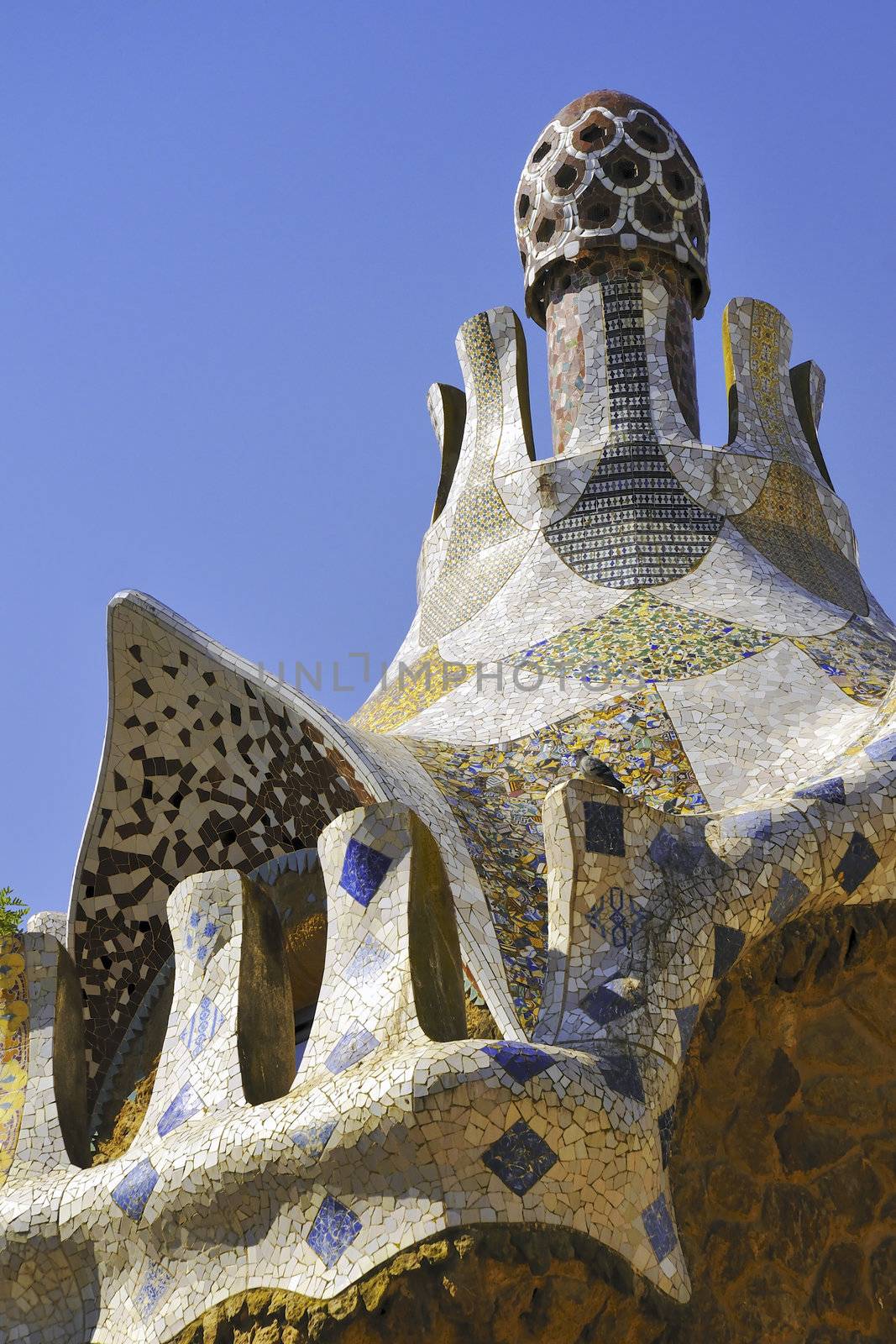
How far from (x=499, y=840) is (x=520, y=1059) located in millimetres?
1593

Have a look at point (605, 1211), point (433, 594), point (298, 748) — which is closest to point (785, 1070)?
point (605, 1211)

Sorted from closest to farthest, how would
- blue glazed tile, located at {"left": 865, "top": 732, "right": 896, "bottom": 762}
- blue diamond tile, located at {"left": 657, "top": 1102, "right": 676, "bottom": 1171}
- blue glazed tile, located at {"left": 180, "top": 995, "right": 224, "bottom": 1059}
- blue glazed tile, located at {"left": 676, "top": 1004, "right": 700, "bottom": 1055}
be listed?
blue diamond tile, located at {"left": 657, "top": 1102, "right": 676, "bottom": 1171} → blue glazed tile, located at {"left": 676, "top": 1004, "right": 700, "bottom": 1055} → blue glazed tile, located at {"left": 180, "top": 995, "right": 224, "bottom": 1059} → blue glazed tile, located at {"left": 865, "top": 732, "right": 896, "bottom": 762}

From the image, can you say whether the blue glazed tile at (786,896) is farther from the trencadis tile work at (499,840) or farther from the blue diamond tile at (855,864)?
the blue diamond tile at (855,864)

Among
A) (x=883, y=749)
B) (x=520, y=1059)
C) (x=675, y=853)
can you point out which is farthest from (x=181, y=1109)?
(x=883, y=749)

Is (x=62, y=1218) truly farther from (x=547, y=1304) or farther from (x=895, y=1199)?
(x=895, y=1199)

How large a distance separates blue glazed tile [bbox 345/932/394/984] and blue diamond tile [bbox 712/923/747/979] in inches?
30.1

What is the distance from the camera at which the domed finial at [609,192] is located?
7.95m

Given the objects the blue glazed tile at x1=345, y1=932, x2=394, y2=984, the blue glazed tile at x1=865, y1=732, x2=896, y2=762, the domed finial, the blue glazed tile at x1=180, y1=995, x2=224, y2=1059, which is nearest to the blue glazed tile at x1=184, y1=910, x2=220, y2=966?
the blue glazed tile at x1=180, y1=995, x2=224, y2=1059

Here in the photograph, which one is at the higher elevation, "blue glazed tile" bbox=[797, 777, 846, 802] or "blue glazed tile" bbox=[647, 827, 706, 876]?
"blue glazed tile" bbox=[797, 777, 846, 802]

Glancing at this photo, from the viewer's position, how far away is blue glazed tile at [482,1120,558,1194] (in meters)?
3.81

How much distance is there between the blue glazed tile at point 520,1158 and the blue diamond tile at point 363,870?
802mm

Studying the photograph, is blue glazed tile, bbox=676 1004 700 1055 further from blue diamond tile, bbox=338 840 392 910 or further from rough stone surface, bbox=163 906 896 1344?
blue diamond tile, bbox=338 840 392 910

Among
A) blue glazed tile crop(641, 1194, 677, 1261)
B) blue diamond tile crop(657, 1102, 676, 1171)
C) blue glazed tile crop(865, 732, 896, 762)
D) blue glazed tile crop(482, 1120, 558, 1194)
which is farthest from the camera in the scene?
blue glazed tile crop(865, 732, 896, 762)

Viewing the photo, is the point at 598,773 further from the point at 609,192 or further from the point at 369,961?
the point at 609,192
